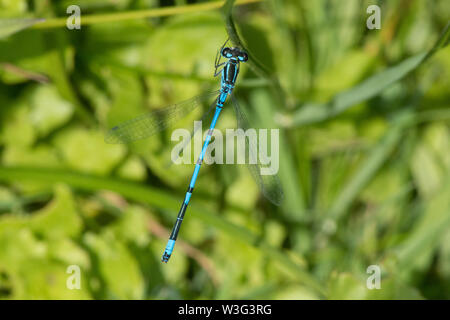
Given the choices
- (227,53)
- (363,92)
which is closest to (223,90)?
(227,53)

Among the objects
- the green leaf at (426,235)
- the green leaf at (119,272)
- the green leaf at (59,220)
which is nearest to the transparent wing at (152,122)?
the green leaf at (59,220)

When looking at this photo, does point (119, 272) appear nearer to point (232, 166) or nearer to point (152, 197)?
point (152, 197)

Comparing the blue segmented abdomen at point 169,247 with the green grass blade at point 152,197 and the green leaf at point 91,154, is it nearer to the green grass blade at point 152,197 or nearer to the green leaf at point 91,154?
the green grass blade at point 152,197

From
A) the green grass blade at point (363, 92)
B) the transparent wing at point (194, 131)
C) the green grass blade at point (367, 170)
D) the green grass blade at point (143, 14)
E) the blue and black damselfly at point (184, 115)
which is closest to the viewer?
the green grass blade at point (363, 92)

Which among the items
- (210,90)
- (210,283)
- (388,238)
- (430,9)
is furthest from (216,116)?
(430,9)

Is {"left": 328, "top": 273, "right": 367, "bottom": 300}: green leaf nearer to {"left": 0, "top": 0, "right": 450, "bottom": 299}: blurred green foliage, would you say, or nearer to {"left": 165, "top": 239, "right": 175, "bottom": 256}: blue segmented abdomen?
{"left": 0, "top": 0, "right": 450, "bottom": 299}: blurred green foliage
